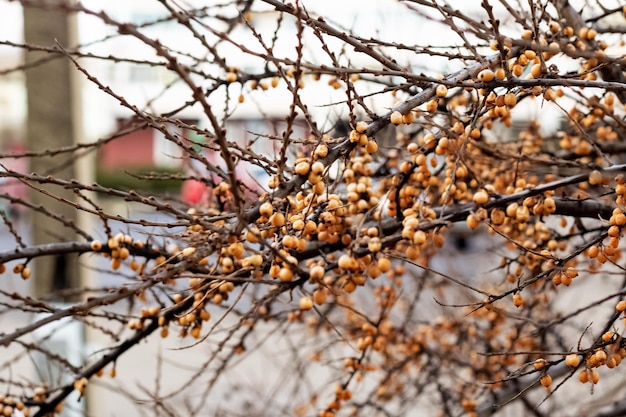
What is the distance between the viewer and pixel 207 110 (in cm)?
143

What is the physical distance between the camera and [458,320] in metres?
4.54

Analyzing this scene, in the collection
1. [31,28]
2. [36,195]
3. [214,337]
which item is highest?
[31,28]

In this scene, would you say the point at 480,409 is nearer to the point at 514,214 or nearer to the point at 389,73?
the point at 514,214

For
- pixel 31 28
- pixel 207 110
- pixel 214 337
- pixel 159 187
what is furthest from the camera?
pixel 159 187

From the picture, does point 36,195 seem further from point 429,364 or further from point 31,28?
point 429,364

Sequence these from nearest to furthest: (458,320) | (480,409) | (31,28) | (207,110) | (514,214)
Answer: (207,110) → (514,214) → (480,409) → (458,320) → (31,28)

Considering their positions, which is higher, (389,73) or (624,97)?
(624,97)

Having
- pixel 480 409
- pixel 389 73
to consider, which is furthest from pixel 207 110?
pixel 480 409

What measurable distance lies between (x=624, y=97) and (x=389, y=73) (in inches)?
51.4

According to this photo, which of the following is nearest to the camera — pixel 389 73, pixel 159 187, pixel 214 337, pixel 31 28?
pixel 389 73

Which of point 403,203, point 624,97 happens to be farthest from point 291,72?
point 624,97

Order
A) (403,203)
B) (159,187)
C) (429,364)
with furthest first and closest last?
(159,187) < (429,364) < (403,203)

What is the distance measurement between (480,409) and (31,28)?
152 inches

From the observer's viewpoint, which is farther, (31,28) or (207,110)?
(31,28)
